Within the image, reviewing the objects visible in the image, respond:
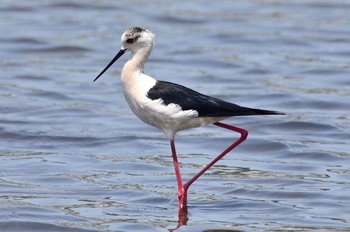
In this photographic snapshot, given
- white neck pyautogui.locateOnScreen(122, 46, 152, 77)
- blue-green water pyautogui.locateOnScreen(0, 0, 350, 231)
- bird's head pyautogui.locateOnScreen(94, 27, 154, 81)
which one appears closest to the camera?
blue-green water pyautogui.locateOnScreen(0, 0, 350, 231)

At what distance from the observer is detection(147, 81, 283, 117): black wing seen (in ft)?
28.2

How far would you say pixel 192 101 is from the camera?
28.6ft

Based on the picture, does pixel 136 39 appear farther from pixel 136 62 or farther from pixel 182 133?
pixel 182 133

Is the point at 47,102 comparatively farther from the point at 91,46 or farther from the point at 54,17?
the point at 54,17

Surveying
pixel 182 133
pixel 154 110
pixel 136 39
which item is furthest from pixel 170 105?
pixel 182 133

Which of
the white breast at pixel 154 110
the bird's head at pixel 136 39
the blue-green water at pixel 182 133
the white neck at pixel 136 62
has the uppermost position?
the bird's head at pixel 136 39

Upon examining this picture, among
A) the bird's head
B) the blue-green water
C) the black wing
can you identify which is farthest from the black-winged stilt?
the blue-green water

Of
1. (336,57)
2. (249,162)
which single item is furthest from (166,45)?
(249,162)

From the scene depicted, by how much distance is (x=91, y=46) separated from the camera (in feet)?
56.5

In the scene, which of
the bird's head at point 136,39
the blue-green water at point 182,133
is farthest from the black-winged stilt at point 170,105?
the blue-green water at point 182,133

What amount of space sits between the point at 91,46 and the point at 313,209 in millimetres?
9210

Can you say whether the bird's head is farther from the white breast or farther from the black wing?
the black wing

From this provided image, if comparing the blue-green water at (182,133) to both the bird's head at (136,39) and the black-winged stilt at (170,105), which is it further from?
the bird's head at (136,39)

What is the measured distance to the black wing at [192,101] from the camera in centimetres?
861
